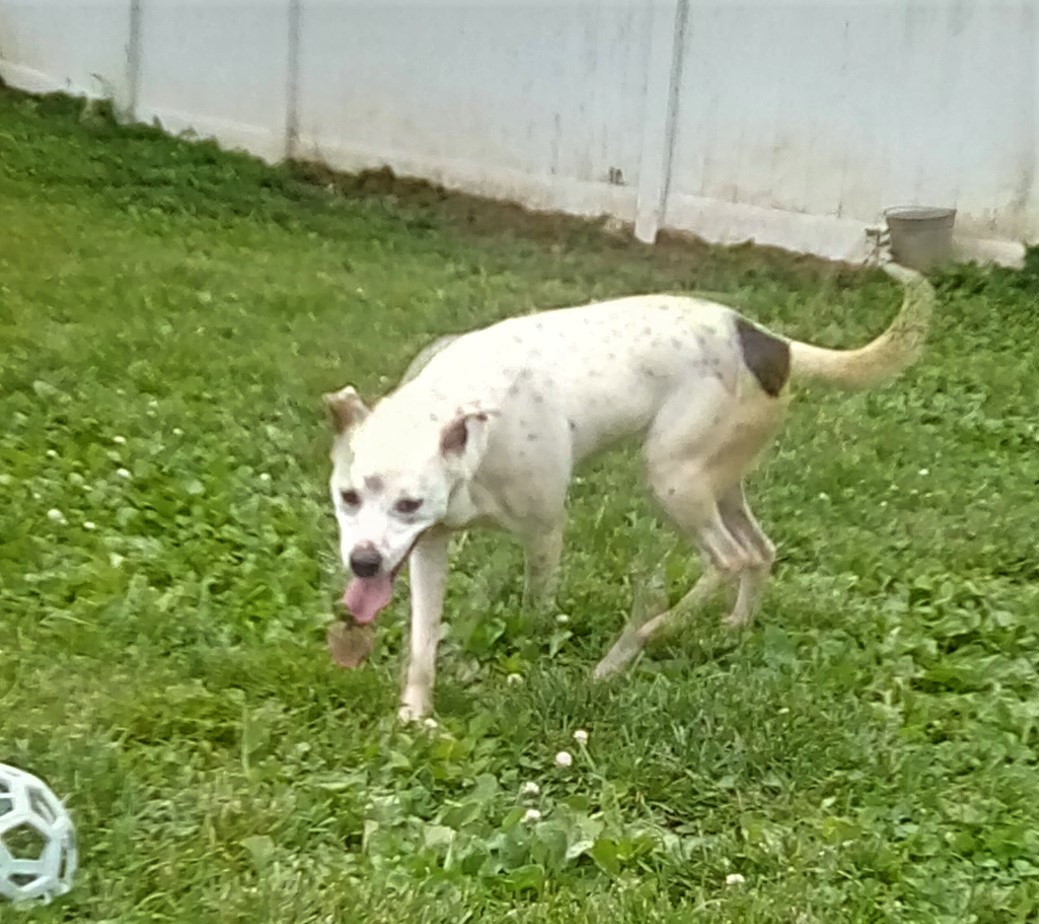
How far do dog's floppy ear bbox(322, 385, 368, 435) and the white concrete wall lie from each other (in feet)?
20.5

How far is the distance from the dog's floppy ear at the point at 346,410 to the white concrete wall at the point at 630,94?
6237 mm

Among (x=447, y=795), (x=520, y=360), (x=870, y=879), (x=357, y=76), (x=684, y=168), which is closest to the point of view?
(x=870, y=879)

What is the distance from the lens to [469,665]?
4359 millimetres

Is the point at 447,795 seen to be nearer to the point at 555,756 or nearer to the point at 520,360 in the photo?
the point at 555,756

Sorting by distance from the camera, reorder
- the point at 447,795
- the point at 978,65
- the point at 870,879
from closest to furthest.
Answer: the point at 870,879 → the point at 447,795 → the point at 978,65

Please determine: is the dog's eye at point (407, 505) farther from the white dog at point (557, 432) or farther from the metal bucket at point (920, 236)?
the metal bucket at point (920, 236)

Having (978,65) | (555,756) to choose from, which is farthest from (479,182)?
(555,756)

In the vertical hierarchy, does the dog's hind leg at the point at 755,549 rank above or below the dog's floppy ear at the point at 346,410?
below

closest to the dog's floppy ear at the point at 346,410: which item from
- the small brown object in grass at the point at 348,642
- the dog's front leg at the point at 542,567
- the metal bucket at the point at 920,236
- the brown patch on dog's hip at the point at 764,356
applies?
the small brown object in grass at the point at 348,642

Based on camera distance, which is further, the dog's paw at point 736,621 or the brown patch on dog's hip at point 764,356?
the dog's paw at point 736,621

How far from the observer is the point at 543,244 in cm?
965

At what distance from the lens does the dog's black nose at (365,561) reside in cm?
353

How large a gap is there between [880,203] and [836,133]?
475 millimetres

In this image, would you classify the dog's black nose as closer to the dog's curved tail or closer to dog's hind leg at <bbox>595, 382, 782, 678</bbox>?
dog's hind leg at <bbox>595, 382, 782, 678</bbox>
